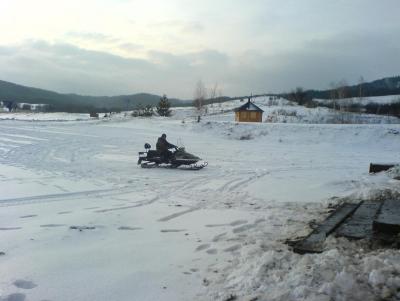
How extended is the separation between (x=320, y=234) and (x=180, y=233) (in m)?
2.28

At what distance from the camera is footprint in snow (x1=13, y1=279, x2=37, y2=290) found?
5031mm

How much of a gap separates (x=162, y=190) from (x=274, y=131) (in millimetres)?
20671

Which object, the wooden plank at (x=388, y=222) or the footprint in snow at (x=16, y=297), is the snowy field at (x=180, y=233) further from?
the wooden plank at (x=388, y=222)

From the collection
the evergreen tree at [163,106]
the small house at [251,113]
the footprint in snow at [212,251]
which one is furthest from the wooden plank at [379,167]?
the evergreen tree at [163,106]

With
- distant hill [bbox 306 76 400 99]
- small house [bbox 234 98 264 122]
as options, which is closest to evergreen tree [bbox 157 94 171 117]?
small house [bbox 234 98 264 122]

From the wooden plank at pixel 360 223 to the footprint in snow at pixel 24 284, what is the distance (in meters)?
4.03

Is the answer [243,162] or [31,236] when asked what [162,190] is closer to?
[31,236]

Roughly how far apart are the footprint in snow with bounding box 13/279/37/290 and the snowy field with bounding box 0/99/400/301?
0.10 ft

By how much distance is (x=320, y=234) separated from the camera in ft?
20.5

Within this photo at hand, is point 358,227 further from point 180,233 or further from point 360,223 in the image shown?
point 180,233

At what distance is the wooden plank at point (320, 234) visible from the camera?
5.61 metres

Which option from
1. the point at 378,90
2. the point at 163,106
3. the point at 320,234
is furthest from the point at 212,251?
the point at 378,90

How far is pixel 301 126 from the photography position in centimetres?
3138

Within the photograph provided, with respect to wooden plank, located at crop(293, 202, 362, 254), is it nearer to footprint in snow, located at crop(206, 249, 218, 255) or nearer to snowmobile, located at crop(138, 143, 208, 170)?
footprint in snow, located at crop(206, 249, 218, 255)
